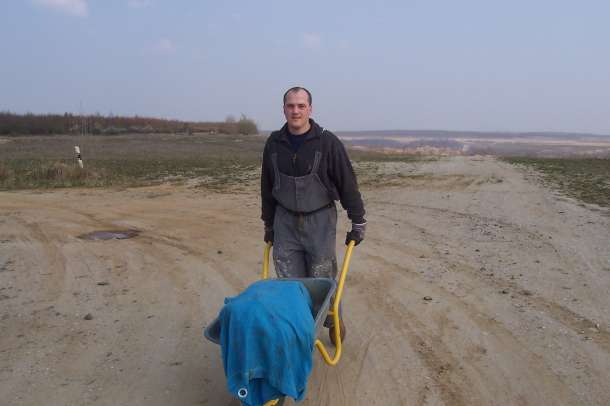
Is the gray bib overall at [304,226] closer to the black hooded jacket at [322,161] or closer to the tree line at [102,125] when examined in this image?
the black hooded jacket at [322,161]

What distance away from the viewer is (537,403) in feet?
11.6

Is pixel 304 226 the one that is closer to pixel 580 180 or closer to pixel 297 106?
pixel 297 106

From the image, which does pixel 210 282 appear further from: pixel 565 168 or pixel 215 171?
pixel 565 168

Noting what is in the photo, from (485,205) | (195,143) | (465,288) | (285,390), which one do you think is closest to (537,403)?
(285,390)

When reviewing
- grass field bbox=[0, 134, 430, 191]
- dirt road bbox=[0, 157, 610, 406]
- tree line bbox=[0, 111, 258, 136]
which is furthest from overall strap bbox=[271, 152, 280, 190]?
tree line bbox=[0, 111, 258, 136]

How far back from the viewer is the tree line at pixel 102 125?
38.0 meters

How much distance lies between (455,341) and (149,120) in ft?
146

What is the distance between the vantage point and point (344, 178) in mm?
3926

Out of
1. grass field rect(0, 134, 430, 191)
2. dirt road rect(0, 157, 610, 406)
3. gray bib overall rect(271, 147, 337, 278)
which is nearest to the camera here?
dirt road rect(0, 157, 610, 406)

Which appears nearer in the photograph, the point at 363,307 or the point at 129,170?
the point at 363,307

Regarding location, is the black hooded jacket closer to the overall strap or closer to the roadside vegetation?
the overall strap

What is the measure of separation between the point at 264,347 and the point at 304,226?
4.36 feet

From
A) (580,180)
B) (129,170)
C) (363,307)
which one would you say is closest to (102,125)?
(129,170)

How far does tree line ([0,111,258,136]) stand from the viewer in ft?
125
